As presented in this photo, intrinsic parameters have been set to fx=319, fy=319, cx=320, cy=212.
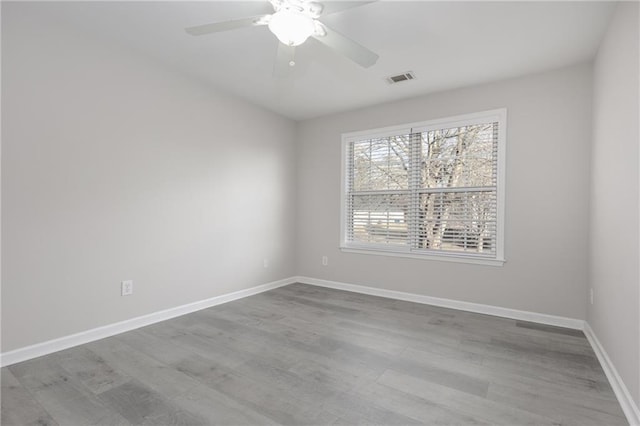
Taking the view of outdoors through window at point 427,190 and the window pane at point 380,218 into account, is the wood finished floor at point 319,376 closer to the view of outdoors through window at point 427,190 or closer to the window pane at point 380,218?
the view of outdoors through window at point 427,190

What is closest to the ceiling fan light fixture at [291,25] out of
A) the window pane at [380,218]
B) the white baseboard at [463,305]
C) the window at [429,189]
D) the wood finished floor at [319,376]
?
the wood finished floor at [319,376]

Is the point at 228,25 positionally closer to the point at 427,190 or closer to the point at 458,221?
the point at 427,190

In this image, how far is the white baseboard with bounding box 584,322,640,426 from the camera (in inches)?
64.2

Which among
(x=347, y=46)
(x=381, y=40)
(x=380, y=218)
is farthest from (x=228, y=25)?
(x=380, y=218)

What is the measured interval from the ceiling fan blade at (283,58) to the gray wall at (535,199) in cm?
211

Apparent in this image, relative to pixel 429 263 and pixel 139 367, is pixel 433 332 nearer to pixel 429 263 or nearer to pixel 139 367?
pixel 429 263

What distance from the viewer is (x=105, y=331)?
2713 millimetres

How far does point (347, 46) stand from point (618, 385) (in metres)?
2.62

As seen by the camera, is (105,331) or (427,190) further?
(427,190)

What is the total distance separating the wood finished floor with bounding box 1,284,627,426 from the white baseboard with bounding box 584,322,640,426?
0.16 ft

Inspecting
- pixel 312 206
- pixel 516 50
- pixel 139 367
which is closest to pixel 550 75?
pixel 516 50

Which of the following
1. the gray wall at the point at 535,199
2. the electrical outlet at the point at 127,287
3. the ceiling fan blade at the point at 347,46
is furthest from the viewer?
the gray wall at the point at 535,199

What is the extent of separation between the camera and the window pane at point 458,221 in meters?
3.44

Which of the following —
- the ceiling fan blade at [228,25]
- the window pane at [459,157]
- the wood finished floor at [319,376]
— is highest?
the ceiling fan blade at [228,25]
